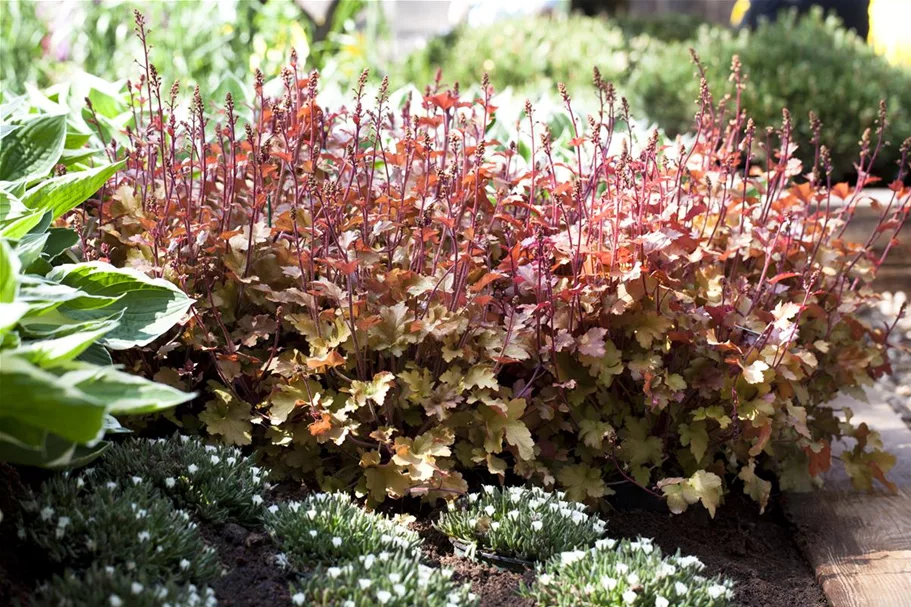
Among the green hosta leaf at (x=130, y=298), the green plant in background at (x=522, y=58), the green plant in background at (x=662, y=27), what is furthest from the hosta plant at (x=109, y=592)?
the green plant in background at (x=662, y=27)

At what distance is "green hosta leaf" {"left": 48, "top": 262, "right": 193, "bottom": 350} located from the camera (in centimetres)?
208

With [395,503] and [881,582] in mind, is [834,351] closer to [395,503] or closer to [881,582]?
[881,582]

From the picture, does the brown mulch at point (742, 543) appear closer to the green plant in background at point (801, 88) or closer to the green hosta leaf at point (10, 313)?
the green hosta leaf at point (10, 313)

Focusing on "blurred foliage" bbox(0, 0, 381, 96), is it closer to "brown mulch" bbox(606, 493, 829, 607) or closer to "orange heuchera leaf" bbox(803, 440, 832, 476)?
"brown mulch" bbox(606, 493, 829, 607)

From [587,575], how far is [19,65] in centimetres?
560

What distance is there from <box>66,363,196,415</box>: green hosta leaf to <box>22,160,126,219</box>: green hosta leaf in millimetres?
741

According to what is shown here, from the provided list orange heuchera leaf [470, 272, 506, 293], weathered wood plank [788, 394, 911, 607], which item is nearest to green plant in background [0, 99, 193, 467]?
orange heuchera leaf [470, 272, 506, 293]

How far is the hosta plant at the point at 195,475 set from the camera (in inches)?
A: 80.8

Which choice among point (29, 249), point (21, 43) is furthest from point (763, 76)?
point (29, 249)

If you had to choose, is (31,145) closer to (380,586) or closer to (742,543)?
(380,586)

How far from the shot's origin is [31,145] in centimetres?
251

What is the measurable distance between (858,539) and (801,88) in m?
4.18

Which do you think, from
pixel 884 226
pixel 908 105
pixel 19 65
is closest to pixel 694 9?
pixel 908 105

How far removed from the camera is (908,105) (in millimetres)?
6352
